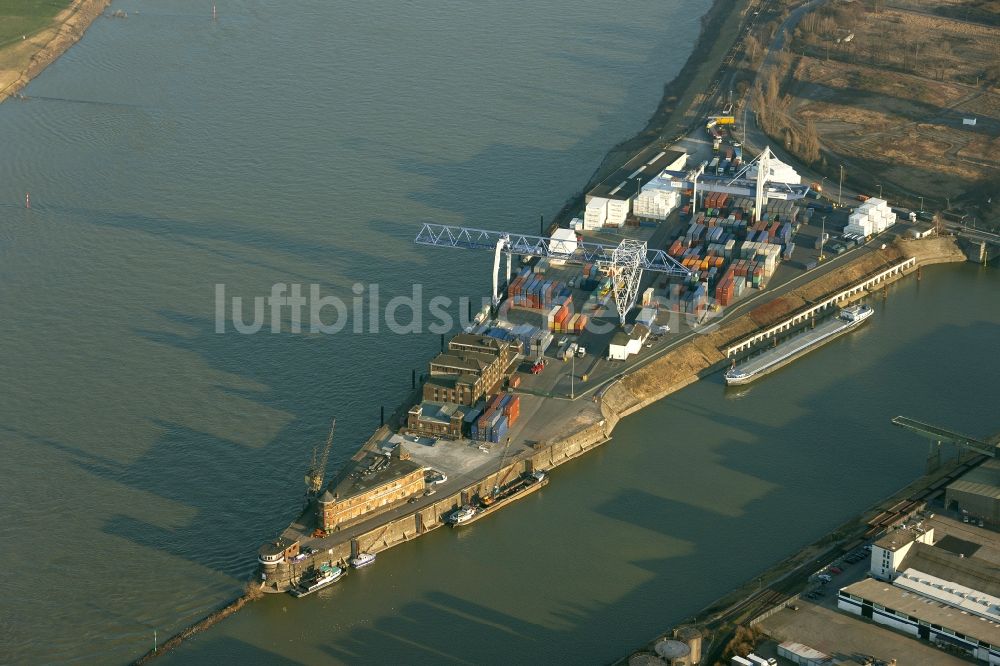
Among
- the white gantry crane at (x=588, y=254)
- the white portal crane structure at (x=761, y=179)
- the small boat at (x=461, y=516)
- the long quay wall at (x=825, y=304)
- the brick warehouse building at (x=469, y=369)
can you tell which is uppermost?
the white portal crane structure at (x=761, y=179)

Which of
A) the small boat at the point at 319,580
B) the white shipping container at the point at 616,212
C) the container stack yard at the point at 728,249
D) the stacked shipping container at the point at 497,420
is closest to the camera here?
Result: the small boat at the point at 319,580

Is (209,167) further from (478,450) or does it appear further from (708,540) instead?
(708,540)

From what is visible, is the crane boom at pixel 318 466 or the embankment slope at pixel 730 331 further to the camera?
the embankment slope at pixel 730 331

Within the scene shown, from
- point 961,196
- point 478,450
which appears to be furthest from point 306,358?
point 961,196

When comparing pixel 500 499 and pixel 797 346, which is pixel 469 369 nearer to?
pixel 500 499

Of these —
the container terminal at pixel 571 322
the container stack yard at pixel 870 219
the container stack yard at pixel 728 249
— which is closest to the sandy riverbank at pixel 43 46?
the container terminal at pixel 571 322

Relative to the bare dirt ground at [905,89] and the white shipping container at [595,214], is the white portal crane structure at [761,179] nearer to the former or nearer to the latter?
the white shipping container at [595,214]

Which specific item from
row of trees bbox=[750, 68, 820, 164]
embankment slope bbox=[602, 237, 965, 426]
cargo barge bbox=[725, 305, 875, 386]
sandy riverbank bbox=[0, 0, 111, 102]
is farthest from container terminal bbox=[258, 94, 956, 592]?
sandy riverbank bbox=[0, 0, 111, 102]

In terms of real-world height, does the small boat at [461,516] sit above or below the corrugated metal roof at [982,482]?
below
